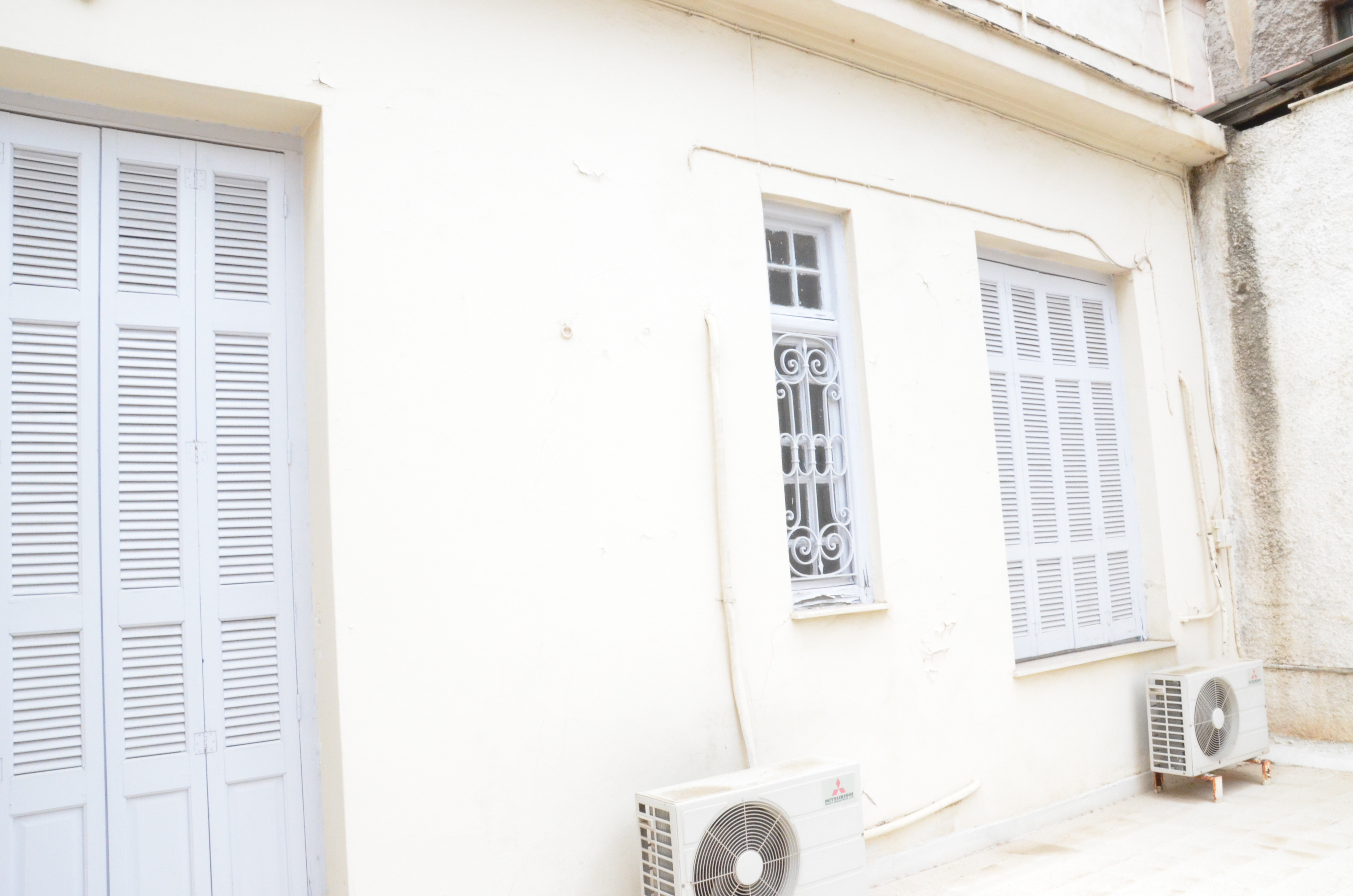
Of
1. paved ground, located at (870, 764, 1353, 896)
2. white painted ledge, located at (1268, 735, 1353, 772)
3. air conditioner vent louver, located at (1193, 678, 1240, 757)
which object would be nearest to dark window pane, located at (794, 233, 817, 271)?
paved ground, located at (870, 764, 1353, 896)

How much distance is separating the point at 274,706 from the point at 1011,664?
3.20m

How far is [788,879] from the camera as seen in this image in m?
3.05

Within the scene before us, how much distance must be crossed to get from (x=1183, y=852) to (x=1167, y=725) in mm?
918

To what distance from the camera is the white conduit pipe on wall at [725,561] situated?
11.3ft

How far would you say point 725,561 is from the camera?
3.48 metres

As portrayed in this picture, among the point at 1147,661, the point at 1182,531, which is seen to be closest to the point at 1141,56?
the point at 1182,531

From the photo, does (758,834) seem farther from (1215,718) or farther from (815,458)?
(1215,718)

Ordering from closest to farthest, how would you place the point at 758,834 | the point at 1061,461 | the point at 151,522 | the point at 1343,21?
the point at 151,522, the point at 758,834, the point at 1061,461, the point at 1343,21

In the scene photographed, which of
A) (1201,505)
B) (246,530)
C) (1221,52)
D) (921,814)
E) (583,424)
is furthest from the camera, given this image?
(1221,52)

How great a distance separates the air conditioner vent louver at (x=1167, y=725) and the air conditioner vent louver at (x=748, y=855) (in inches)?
106

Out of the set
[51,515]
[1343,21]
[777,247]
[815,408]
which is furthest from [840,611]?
[1343,21]

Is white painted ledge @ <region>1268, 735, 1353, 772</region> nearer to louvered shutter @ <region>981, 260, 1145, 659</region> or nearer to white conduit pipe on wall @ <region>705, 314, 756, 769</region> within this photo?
louvered shutter @ <region>981, 260, 1145, 659</region>

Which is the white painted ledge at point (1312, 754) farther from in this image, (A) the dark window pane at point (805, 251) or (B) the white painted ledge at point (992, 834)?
(A) the dark window pane at point (805, 251)

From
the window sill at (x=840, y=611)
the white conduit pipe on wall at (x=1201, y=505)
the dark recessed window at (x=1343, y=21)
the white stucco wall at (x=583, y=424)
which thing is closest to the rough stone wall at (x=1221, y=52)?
the dark recessed window at (x=1343, y=21)
